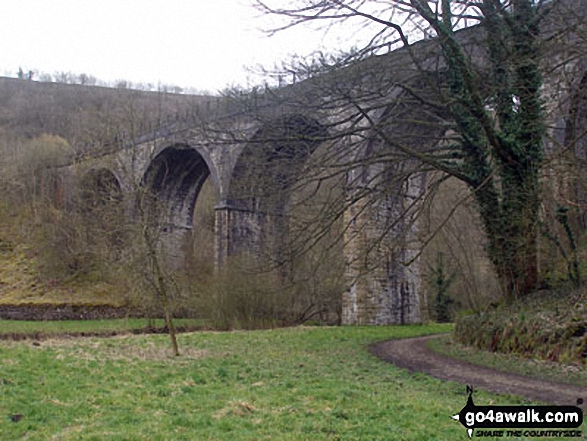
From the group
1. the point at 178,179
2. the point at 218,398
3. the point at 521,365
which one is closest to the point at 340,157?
the point at 521,365

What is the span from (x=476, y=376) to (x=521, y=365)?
121cm

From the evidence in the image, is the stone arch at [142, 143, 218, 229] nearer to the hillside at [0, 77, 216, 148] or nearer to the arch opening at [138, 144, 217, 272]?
the arch opening at [138, 144, 217, 272]

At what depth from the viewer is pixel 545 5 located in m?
11.2

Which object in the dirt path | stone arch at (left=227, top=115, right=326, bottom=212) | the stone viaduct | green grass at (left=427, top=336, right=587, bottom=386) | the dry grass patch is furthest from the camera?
stone arch at (left=227, top=115, right=326, bottom=212)

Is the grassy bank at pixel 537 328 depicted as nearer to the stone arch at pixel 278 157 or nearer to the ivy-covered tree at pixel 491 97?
the ivy-covered tree at pixel 491 97

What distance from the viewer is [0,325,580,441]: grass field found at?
5156 millimetres

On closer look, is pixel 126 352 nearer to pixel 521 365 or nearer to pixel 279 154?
pixel 279 154

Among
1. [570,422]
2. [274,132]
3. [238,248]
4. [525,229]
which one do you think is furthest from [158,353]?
[238,248]

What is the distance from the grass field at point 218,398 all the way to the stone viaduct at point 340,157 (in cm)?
337

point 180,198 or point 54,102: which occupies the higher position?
point 54,102

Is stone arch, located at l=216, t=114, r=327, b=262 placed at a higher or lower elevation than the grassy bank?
higher

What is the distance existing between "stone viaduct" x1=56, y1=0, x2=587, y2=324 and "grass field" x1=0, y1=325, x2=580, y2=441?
3.37 metres

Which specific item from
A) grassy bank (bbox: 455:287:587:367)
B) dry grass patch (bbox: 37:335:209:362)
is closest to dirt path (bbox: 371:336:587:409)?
grassy bank (bbox: 455:287:587:367)

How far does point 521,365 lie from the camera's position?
30.1 ft
